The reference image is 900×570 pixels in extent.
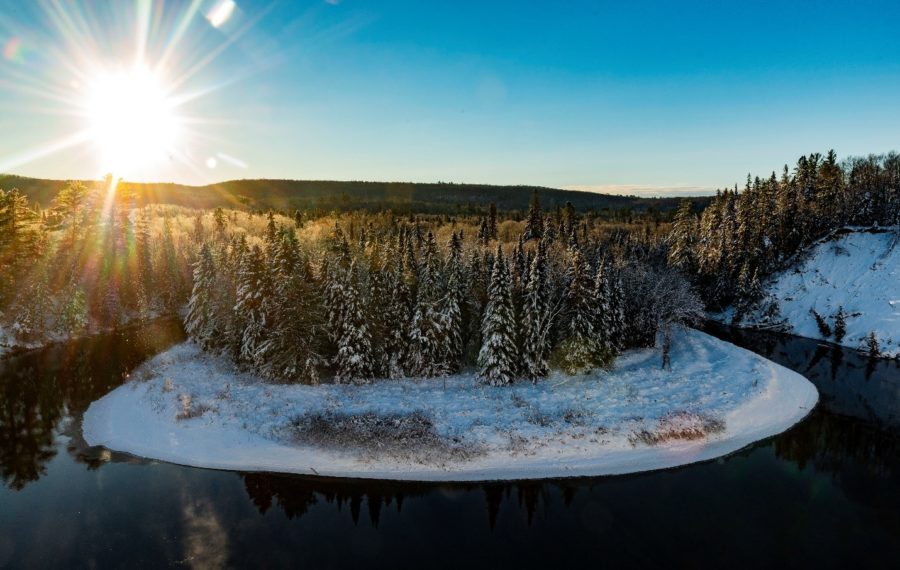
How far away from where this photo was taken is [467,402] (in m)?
34.5

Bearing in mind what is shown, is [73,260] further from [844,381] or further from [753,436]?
[844,381]

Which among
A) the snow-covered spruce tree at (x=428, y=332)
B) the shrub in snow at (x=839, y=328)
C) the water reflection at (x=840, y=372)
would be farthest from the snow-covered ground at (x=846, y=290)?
the snow-covered spruce tree at (x=428, y=332)

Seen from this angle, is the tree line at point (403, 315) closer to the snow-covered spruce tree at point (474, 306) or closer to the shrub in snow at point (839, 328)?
the snow-covered spruce tree at point (474, 306)

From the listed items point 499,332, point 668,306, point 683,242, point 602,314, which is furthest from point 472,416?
point 683,242

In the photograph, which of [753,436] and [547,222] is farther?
[547,222]

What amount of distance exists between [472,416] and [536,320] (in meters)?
11.4

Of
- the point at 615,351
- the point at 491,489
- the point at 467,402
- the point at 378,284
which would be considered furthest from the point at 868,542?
the point at 378,284

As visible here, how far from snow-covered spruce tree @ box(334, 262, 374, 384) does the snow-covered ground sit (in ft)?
196

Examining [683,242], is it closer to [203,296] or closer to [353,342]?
[353,342]

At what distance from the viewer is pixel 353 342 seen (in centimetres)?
3878

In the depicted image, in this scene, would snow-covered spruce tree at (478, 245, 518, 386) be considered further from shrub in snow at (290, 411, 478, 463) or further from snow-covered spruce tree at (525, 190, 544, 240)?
snow-covered spruce tree at (525, 190, 544, 240)

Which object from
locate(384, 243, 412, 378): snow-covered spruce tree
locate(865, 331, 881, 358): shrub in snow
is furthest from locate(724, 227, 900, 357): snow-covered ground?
locate(384, 243, 412, 378): snow-covered spruce tree

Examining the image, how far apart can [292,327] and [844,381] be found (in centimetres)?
5073

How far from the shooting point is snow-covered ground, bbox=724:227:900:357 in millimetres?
61000
